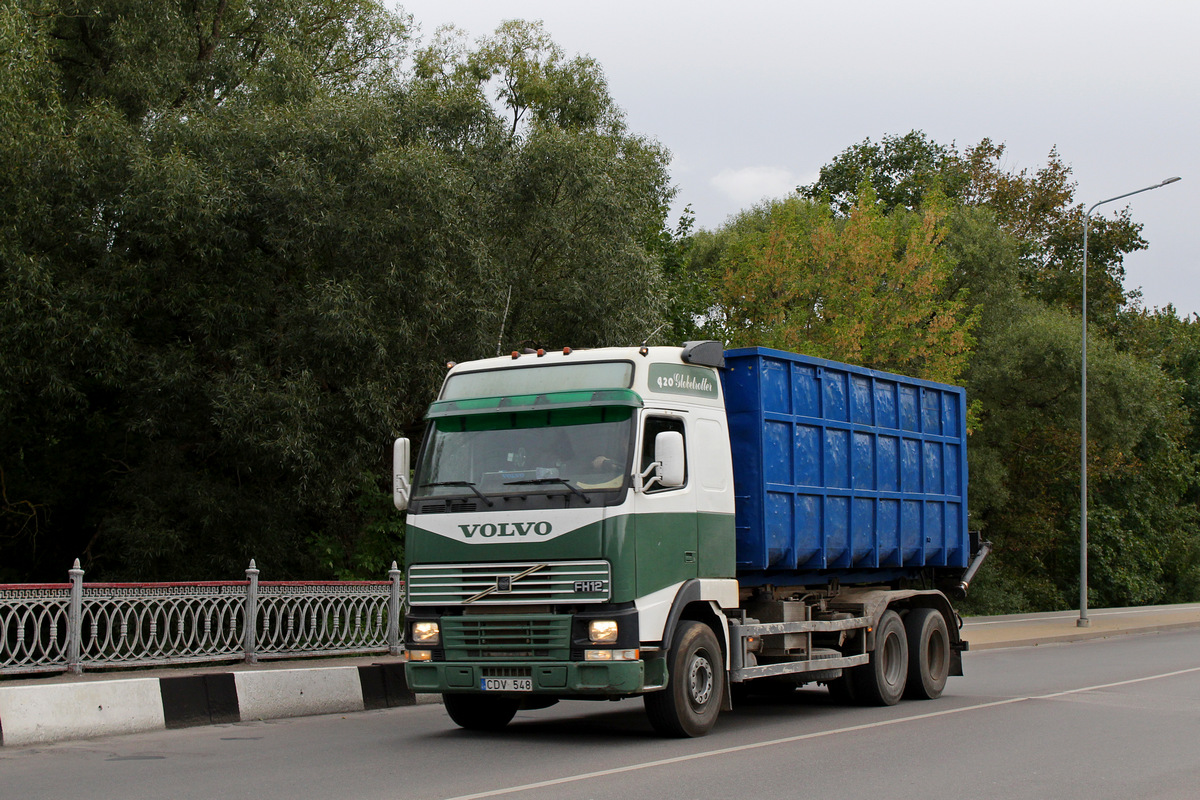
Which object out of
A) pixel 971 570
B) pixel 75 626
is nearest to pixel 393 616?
pixel 75 626

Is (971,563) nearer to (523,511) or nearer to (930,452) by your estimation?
(930,452)

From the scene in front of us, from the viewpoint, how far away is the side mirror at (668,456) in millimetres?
9383

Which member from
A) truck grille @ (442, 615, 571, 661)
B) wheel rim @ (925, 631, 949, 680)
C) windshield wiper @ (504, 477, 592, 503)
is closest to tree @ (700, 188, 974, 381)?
wheel rim @ (925, 631, 949, 680)

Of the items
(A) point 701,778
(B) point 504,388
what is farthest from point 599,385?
(A) point 701,778

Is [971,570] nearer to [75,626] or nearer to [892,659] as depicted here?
[892,659]

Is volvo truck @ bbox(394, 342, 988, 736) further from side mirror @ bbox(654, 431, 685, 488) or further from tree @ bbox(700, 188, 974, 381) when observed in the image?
tree @ bbox(700, 188, 974, 381)

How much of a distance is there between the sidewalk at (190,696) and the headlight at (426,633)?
8.46ft

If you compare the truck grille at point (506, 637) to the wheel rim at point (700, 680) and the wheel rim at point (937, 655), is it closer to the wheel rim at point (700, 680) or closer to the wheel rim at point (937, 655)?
the wheel rim at point (700, 680)

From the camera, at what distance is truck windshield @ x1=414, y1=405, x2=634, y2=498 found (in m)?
9.55

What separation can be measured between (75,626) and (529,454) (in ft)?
16.8

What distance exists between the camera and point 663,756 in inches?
355

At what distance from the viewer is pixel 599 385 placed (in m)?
9.93

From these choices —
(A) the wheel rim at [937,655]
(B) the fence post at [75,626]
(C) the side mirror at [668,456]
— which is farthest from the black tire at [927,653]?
(B) the fence post at [75,626]

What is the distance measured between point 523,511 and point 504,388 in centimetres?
126
